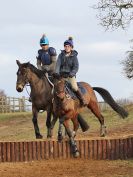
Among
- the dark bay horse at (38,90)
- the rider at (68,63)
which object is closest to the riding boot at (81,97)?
the rider at (68,63)

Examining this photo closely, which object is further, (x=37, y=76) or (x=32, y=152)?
(x=37, y=76)

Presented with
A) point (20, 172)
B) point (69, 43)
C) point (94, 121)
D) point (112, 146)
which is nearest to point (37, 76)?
point (69, 43)

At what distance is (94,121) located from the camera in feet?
98.5

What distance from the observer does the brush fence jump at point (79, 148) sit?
47.9 ft

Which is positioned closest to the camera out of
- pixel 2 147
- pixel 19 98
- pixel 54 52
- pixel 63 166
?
pixel 63 166

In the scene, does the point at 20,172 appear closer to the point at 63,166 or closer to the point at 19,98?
the point at 63,166

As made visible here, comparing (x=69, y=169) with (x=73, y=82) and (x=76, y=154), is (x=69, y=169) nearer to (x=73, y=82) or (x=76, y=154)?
(x=76, y=154)

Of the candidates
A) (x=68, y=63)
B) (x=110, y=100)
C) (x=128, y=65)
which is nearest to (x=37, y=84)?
(x=68, y=63)

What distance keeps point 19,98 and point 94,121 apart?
20447mm

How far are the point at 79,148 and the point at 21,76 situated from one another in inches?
96.5

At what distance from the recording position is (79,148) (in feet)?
48.3

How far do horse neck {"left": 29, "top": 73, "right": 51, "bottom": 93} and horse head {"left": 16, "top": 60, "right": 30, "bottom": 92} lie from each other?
1.01ft

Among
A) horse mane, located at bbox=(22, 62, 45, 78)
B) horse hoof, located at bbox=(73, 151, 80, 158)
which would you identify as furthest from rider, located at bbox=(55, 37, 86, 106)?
horse hoof, located at bbox=(73, 151, 80, 158)

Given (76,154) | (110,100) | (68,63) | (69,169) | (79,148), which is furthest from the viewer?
(110,100)
